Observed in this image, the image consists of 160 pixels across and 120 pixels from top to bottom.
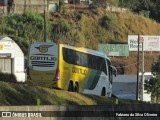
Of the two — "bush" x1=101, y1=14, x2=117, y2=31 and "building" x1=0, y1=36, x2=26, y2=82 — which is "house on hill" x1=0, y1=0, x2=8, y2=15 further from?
"building" x1=0, y1=36, x2=26, y2=82

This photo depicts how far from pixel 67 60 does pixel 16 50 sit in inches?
498

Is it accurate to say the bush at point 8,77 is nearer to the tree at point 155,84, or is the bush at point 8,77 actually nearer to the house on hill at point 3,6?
the tree at point 155,84

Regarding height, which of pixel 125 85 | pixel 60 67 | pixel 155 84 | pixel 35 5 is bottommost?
pixel 125 85

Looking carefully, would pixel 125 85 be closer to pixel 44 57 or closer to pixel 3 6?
pixel 3 6

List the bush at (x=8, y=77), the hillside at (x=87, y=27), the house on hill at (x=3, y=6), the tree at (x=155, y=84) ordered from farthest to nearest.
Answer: the house on hill at (x=3, y=6), the hillside at (x=87, y=27), the tree at (x=155, y=84), the bush at (x=8, y=77)

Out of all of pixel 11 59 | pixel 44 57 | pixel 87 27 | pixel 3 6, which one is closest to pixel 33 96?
pixel 44 57

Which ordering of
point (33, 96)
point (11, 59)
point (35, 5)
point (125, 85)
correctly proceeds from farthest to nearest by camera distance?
point (35, 5) < point (125, 85) < point (11, 59) < point (33, 96)

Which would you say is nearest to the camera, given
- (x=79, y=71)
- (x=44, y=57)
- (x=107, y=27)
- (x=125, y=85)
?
(x=44, y=57)

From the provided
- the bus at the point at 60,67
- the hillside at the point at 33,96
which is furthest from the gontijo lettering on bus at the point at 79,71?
the hillside at the point at 33,96

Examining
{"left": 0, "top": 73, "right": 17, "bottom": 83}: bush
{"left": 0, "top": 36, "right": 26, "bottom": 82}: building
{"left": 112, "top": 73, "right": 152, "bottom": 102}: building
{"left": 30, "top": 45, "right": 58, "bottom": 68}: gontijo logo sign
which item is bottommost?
{"left": 112, "top": 73, "right": 152, "bottom": 102}: building

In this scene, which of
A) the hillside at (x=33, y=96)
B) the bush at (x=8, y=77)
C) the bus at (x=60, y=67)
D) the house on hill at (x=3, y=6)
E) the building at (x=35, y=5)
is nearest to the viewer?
the hillside at (x=33, y=96)

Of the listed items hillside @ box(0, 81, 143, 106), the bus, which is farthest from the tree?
hillside @ box(0, 81, 143, 106)

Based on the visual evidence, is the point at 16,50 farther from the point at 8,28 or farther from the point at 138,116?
the point at 8,28

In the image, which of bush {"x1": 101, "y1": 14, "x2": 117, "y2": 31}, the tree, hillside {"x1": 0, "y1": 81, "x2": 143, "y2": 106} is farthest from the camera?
bush {"x1": 101, "y1": 14, "x2": 117, "y2": 31}
